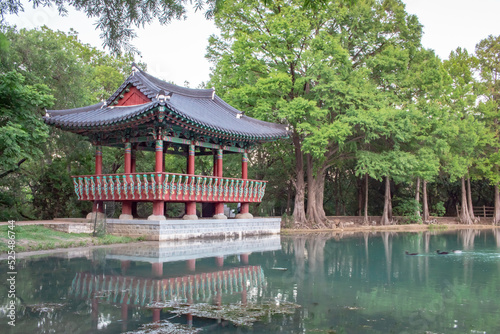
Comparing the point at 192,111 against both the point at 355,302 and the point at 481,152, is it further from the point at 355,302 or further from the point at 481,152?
the point at 481,152

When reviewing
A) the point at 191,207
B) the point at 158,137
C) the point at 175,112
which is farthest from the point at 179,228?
the point at 175,112

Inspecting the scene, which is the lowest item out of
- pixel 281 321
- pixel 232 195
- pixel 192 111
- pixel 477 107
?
pixel 281 321

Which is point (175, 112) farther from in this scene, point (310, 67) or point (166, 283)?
point (310, 67)

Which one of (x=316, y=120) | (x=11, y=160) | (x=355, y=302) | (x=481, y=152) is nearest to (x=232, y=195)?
(x=316, y=120)

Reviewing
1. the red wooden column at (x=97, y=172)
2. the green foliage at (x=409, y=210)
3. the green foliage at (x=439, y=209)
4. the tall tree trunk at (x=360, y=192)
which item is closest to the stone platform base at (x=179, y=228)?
the red wooden column at (x=97, y=172)

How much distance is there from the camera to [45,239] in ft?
42.0

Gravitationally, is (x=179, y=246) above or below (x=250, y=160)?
below

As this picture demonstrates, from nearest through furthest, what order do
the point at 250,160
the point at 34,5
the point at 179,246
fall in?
1. the point at 34,5
2. the point at 179,246
3. the point at 250,160

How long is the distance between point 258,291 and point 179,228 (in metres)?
8.69

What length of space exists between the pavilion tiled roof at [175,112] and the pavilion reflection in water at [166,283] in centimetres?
501

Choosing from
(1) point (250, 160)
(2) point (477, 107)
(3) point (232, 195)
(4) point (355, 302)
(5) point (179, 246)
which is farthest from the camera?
(2) point (477, 107)

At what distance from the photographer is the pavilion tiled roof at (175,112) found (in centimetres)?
1550

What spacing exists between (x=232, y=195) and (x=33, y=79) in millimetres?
8774

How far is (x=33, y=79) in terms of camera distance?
17.2 meters
